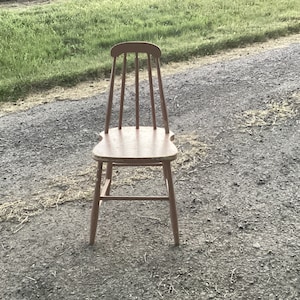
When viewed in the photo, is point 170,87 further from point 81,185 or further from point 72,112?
point 81,185

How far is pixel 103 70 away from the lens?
6418mm

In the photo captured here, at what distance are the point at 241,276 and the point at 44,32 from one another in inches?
236

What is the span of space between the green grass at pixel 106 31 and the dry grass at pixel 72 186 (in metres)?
2.27

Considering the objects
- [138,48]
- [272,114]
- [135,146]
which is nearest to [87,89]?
[272,114]

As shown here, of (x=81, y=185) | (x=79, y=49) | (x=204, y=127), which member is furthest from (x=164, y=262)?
(x=79, y=49)

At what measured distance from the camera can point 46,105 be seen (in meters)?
5.52

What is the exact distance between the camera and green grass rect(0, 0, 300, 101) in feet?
21.0

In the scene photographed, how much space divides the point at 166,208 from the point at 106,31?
500 centimetres

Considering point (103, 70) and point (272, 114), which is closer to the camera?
point (272, 114)

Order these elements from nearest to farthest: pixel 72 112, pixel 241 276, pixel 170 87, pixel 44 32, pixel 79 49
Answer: pixel 241 276, pixel 72 112, pixel 170 87, pixel 79 49, pixel 44 32

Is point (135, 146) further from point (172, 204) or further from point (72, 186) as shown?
point (72, 186)

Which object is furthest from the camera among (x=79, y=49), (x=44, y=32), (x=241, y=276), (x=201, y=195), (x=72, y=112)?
(x=44, y=32)

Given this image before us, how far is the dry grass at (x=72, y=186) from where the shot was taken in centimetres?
350

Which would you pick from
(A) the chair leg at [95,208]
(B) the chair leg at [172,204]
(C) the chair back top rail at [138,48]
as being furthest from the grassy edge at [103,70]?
(B) the chair leg at [172,204]
